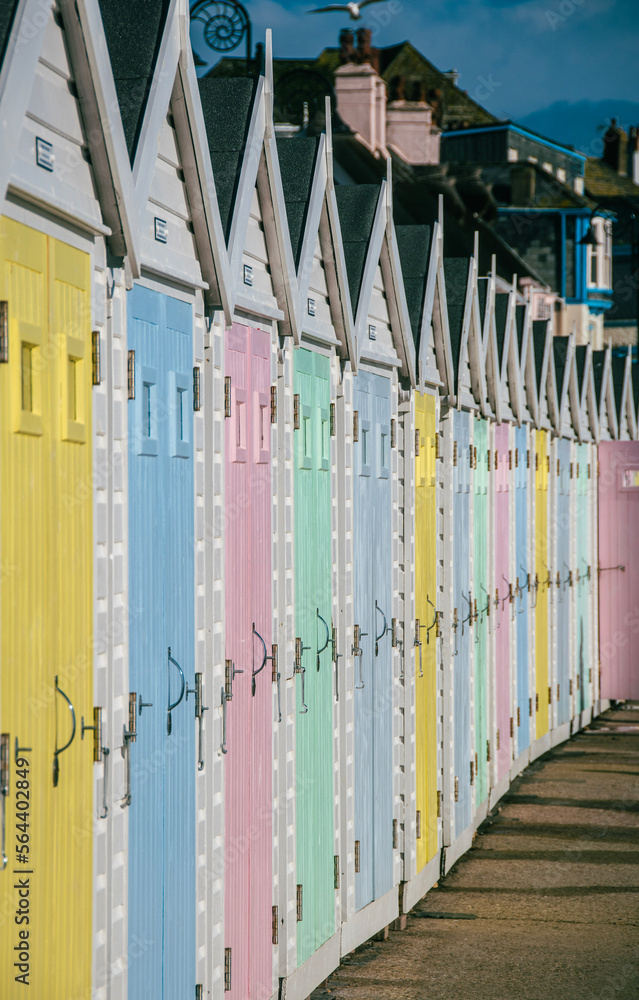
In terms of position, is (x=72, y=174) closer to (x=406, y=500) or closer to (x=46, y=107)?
(x=46, y=107)

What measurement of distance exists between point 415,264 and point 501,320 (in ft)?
13.1

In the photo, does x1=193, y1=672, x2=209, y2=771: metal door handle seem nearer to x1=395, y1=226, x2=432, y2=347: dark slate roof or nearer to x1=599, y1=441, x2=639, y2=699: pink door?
x1=395, y1=226, x2=432, y2=347: dark slate roof

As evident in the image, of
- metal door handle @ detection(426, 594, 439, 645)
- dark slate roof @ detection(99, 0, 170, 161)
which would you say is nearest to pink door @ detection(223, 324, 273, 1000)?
dark slate roof @ detection(99, 0, 170, 161)

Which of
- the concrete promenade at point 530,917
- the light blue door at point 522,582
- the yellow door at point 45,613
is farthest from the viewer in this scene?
the light blue door at point 522,582

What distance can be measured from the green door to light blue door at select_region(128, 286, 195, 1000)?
1650mm

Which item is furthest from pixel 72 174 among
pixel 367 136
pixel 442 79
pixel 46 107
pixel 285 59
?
pixel 442 79

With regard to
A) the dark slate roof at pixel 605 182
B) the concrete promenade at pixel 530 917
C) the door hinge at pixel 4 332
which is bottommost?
the concrete promenade at pixel 530 917

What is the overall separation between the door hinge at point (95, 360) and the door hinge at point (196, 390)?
1.05m

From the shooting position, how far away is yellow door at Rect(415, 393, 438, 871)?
30.8 feet

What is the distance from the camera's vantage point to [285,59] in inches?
1515

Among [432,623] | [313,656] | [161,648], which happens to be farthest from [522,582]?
[161,648]

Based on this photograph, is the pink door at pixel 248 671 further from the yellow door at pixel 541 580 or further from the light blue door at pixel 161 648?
the yellow door at pixel 541 580

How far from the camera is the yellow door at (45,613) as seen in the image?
12.0ft

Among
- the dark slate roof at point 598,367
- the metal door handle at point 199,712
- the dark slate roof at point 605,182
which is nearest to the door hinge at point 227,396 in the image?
the metal door handle at point 199,712
